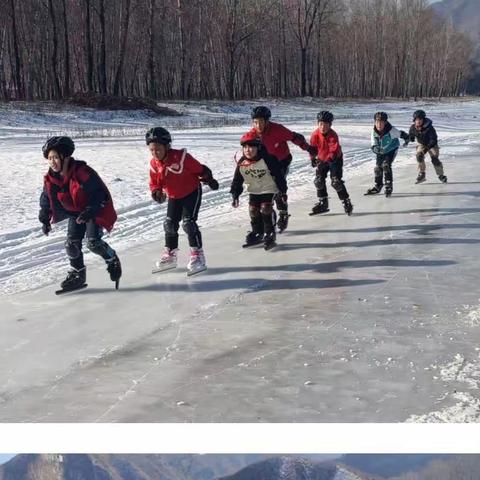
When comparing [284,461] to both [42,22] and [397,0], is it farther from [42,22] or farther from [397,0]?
[397,0]

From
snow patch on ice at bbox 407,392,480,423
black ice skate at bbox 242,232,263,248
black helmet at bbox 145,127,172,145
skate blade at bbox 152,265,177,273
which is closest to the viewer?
snow patch on ice at bbox 407,392,480,423

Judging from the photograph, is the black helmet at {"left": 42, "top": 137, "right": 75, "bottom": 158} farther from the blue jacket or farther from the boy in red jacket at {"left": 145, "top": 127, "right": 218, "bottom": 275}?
the blue jacket

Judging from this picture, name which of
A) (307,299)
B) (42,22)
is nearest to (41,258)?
(307,299)

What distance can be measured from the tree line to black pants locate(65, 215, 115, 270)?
1250 inches

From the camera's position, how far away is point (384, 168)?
10.1 meters

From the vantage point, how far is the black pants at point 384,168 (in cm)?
1012

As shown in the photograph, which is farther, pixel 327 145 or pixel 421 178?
pixel 421 178

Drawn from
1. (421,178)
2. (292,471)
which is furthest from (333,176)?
(292,471)

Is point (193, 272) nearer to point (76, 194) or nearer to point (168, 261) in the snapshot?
point (168, 261)

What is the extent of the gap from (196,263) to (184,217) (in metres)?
0.45

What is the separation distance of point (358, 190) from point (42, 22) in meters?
40.0

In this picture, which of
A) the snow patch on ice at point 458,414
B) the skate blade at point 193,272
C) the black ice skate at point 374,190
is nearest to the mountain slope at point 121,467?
the snow patch on ice at point 458,414

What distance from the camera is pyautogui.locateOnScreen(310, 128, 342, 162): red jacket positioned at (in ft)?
28.9

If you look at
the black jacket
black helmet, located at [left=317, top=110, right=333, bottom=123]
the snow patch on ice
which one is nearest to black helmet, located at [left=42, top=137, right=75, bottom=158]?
the snow patch on ice
